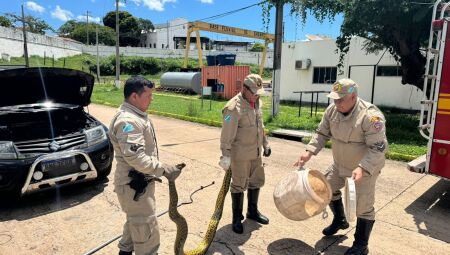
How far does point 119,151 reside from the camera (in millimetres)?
2801

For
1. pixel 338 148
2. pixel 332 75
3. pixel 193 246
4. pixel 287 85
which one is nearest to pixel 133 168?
pixel 193 246

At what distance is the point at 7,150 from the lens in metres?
4.28

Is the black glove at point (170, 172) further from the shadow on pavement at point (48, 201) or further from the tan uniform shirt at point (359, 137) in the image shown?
the shadow on pavement at point (48, 201)

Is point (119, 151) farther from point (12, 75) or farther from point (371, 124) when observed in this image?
point (12, 75)

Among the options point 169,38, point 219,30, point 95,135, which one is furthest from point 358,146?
point 169,38

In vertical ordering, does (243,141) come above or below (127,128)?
below

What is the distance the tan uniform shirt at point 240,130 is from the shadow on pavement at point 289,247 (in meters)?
0.94

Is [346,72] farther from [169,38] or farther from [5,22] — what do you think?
[169,38]

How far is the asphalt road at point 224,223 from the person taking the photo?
362cm

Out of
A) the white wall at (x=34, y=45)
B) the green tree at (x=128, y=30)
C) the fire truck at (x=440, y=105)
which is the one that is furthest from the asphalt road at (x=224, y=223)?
the green tree at (x=128, y=30)

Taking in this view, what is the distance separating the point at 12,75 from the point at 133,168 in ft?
10.1

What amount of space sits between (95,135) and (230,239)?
2560 millimetres

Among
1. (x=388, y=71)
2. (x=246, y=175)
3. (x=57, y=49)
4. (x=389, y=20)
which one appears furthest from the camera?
(x=57, y=49)

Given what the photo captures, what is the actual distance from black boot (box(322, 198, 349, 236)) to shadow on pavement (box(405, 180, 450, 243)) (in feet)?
3.24
